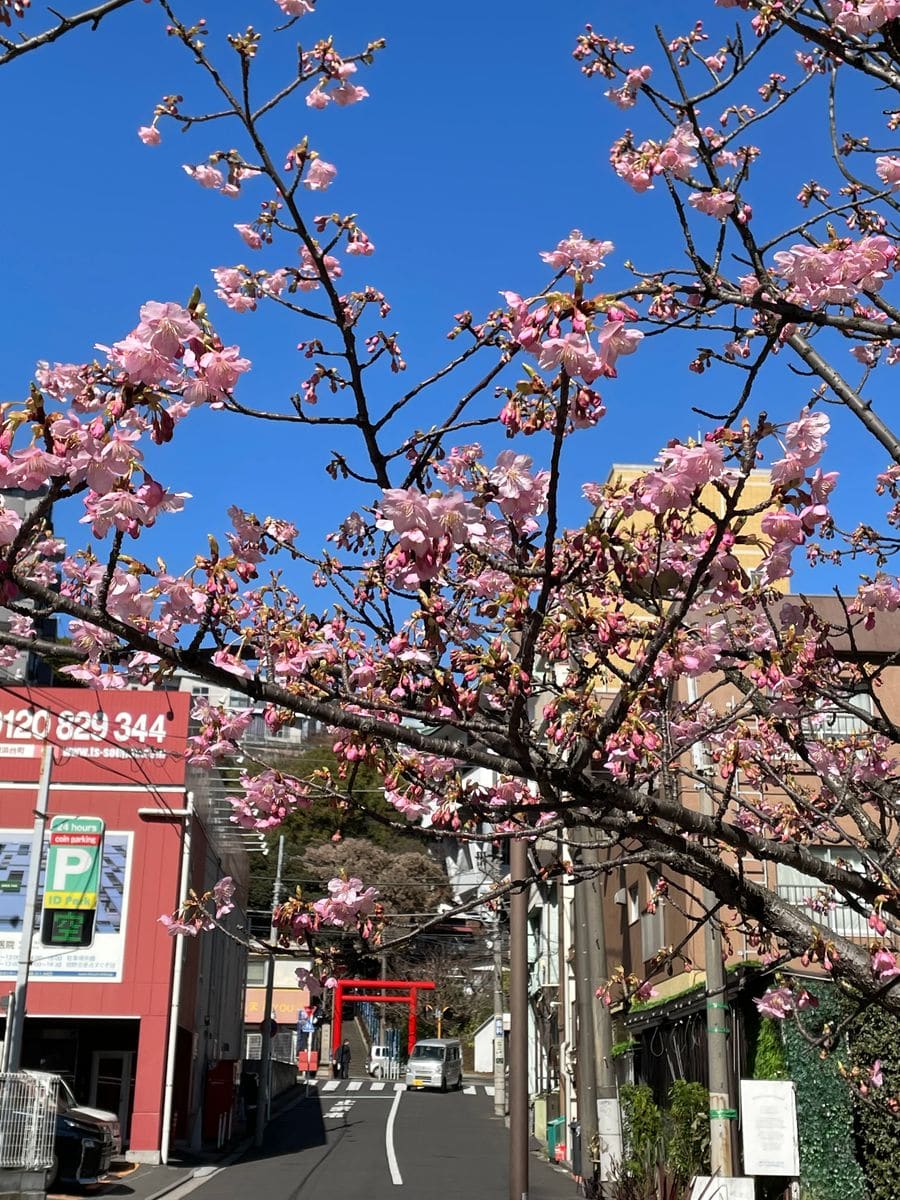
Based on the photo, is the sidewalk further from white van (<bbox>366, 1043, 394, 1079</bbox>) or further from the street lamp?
white van (<bbox>366, 1043, 394, 1079</bbox>)

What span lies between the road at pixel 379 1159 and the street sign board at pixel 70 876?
16.6 ft

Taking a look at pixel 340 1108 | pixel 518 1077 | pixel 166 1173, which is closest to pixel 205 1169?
pixel 166 1173

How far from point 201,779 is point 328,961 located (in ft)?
71.5

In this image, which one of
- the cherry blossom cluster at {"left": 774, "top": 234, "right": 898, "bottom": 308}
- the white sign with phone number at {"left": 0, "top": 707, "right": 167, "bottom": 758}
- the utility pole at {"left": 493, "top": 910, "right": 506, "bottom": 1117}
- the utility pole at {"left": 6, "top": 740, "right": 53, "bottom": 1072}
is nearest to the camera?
the cherry blossom cluster at {"left": 774, "top": 234, "right": 898, "bottom": 308}

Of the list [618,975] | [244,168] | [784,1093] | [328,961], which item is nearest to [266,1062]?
[784,1093]

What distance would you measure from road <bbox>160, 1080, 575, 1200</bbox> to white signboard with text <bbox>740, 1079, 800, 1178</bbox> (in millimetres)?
7217

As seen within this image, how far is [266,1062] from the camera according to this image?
2959cm

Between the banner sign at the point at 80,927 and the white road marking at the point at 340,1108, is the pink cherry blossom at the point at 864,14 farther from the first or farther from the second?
the white road marking at the point at 340,1108

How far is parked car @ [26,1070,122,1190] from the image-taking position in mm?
18125

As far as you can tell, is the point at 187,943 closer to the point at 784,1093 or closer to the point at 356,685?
the point at 784,1093

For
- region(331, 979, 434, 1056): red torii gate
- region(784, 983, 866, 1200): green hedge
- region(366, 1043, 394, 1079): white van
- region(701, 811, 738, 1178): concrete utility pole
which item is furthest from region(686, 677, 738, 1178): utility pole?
region(366, 1043, 394, 1079): white van

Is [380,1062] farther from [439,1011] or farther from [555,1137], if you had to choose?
[555,1137]

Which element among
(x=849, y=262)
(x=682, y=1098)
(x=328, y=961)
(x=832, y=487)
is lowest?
(x=682, y=1098)

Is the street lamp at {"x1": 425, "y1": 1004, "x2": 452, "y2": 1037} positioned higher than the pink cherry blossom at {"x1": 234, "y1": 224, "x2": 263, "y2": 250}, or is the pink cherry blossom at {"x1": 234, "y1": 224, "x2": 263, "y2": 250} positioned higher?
the pink cherry blossom at {"x1": 234, "y1": 224, "x2": 263, "y2": 250}
